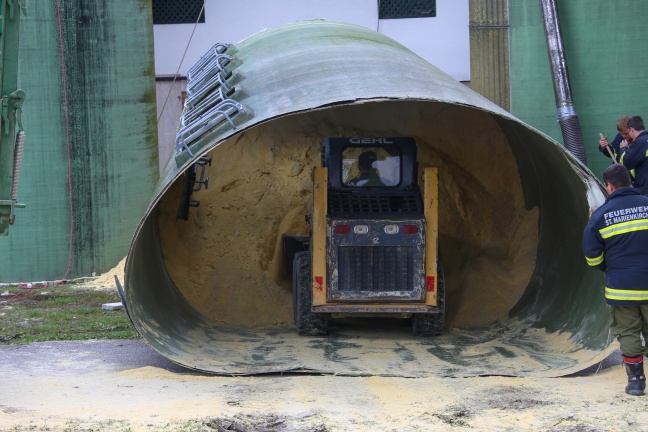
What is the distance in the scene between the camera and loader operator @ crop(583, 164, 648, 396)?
7660 millimetres

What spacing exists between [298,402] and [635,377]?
2.48 meters

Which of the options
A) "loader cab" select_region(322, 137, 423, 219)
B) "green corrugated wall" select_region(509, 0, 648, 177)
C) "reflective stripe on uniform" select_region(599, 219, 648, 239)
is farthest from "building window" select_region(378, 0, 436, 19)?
"reflective stripe on uniform" select_region(599, 219, 648, 239)

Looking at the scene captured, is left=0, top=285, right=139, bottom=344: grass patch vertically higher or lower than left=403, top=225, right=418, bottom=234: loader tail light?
lower

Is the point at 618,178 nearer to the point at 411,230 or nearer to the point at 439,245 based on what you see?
the point at 411,230

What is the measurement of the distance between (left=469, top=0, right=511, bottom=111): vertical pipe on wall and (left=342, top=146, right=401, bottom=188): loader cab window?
5.44 m

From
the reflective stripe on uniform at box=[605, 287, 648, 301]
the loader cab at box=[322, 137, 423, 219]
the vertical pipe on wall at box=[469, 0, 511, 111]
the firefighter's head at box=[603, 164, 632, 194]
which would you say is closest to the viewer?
the reflective stripe on uniform at box=[605, 287, 648, 301]

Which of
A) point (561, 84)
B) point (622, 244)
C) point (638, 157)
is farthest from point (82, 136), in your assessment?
point (622, 244)

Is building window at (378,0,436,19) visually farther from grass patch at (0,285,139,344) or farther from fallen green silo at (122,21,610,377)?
grass patch at (0,285,139,344)

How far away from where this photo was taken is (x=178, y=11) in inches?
727

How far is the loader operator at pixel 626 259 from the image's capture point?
302 inches

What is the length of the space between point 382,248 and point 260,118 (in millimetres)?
2218

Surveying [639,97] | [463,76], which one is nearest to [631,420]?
[639,97]

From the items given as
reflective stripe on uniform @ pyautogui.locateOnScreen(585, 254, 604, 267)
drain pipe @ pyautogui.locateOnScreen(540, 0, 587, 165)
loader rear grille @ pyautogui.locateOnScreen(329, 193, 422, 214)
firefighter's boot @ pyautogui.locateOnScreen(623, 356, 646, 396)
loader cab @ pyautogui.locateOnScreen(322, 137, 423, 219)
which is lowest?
firefighter's boot @ pyautogui.locateOnScreen(623, 356, 646, 396)

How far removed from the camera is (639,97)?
15133mm
